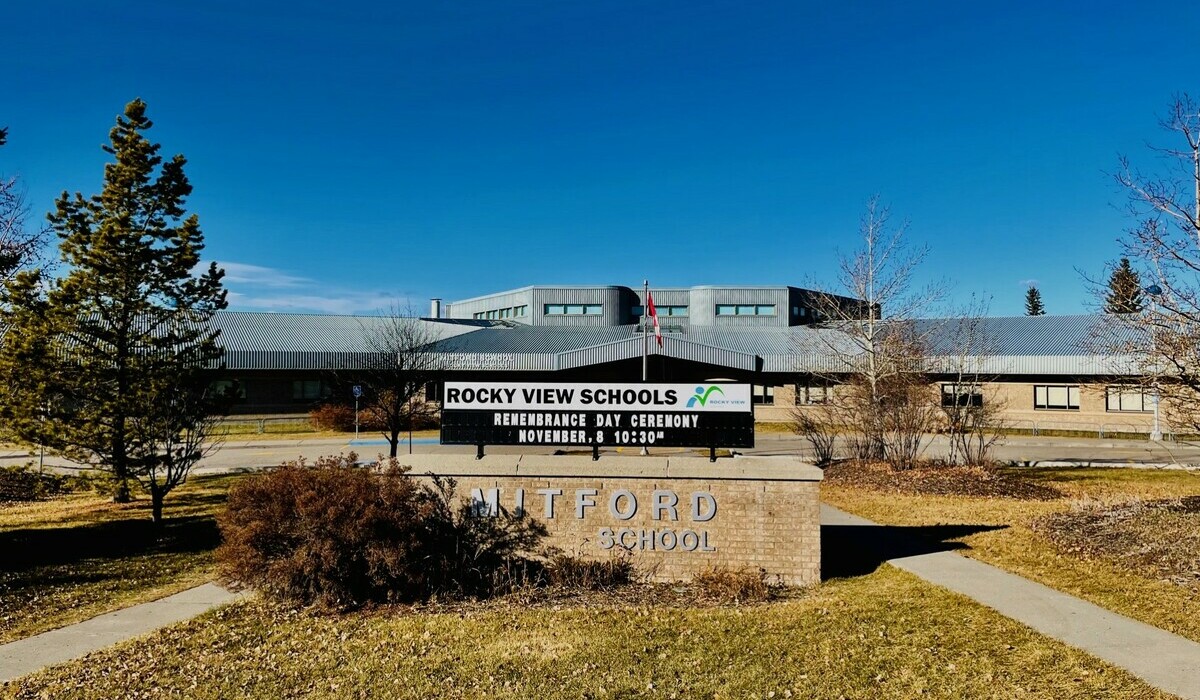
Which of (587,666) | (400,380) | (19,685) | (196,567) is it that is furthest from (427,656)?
(400,380)

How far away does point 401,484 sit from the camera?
964 centimetres

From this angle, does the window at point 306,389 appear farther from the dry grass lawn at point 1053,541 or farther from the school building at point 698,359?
the dry grass lawn at point 1053,541

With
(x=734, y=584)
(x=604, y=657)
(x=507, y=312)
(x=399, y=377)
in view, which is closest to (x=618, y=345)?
(x=399, y=377)

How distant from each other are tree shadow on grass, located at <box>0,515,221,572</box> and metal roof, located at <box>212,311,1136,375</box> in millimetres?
23780

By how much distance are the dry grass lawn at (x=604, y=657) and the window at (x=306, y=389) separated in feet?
126

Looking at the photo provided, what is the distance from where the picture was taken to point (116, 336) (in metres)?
17.7

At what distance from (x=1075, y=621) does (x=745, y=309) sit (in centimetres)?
5850

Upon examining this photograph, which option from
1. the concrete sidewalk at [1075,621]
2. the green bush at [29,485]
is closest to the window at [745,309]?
the green bush at [29,485]

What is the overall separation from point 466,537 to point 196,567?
16.3 feet

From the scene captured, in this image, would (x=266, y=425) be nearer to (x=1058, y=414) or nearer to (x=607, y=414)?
(x=607, y=414)

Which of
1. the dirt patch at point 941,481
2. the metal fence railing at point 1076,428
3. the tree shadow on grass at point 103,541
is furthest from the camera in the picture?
the metal fence railing at point 1076,428

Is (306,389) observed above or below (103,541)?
above

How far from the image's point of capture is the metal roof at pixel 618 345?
1549 inches

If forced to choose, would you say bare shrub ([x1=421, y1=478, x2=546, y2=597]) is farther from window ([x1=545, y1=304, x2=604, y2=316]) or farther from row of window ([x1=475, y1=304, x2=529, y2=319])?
row of window ([x1=475, y1=304, x2=529, y2=319])
